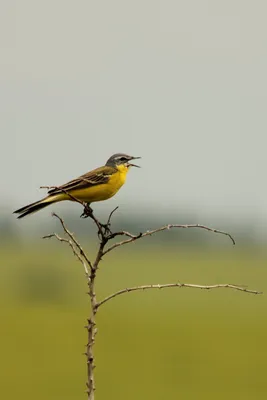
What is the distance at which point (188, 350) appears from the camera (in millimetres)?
76062

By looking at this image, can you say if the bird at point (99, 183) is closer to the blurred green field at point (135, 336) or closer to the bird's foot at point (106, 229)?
the bird's foot at point (106, 229)

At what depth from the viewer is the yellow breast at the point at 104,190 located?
9.07m

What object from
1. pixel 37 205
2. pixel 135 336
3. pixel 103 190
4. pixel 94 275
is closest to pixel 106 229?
pixel 94 275

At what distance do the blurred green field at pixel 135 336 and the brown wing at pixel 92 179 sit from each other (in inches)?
1643

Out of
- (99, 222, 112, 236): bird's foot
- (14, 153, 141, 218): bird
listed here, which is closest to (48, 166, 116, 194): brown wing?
(14, 153, 141, 218): bird

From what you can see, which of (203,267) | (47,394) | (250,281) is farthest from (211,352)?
(203,267)

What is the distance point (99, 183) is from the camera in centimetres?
930

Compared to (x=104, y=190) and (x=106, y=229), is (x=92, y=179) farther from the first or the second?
(x=106, y=229)

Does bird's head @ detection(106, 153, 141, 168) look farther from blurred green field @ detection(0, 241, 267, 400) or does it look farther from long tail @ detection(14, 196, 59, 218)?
blurred green field @ detection(0, 241, 267, 400)

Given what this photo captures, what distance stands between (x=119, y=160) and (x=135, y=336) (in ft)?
238

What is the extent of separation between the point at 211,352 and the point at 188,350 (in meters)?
1.71

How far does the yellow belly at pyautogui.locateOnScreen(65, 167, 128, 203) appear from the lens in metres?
9.05

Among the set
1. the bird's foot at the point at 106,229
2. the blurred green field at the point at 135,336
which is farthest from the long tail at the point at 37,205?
the blurred green field at the point at 135,336

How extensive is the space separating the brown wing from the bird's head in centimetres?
9
